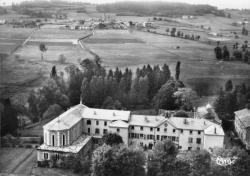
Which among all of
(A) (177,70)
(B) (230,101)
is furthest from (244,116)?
(A) (177,70)

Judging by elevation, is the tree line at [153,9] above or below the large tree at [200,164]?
above

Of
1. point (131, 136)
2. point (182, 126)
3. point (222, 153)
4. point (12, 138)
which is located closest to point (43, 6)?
point (12, 138)

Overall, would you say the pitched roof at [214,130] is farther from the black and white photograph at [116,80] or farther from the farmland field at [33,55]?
the farmland field at [33,55]

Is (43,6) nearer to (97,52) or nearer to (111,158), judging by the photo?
(97,52)

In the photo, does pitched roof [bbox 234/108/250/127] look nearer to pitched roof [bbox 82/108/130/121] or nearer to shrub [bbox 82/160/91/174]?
→ pitched roof [bbox 82/108/130/121]

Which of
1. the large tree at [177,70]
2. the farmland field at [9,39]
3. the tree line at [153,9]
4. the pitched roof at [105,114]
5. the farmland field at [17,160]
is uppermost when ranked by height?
the tree line at [153,9]

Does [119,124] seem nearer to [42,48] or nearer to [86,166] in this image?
[86,166]

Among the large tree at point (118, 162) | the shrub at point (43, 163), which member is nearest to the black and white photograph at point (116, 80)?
the shrub at point (43, 163)
